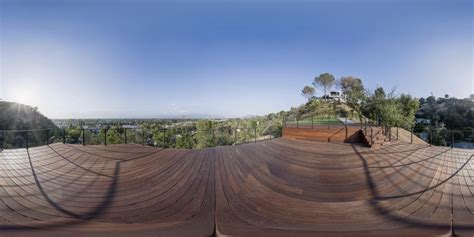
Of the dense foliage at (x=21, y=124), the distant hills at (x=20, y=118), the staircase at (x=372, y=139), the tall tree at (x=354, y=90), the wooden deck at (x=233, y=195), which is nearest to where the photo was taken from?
the wooden deck at (x=233, y=195)

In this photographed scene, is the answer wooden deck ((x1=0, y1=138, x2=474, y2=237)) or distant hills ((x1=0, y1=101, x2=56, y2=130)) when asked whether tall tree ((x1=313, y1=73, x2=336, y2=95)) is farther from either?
distant hills ((x1=0, y1=101, x2=56, y2=130))

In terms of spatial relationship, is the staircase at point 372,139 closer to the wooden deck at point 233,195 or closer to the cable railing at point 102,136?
the wooden deck at point 233,195

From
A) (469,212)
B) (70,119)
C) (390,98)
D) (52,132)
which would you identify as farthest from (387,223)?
(390,98)

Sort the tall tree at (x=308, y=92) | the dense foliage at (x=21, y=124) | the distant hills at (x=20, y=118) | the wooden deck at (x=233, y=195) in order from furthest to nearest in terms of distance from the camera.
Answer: the tall tree at (x=308, y=92), the distant hills at (x=20, y=118), the dense foliage at (x=21, y=124), the wooden deck at (x=233, y=195)

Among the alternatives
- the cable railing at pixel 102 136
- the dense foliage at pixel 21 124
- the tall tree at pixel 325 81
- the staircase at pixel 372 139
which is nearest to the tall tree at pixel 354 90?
the tall tree at pixel 325 81

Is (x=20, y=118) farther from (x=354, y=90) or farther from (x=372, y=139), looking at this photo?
(x=354, y=90)
